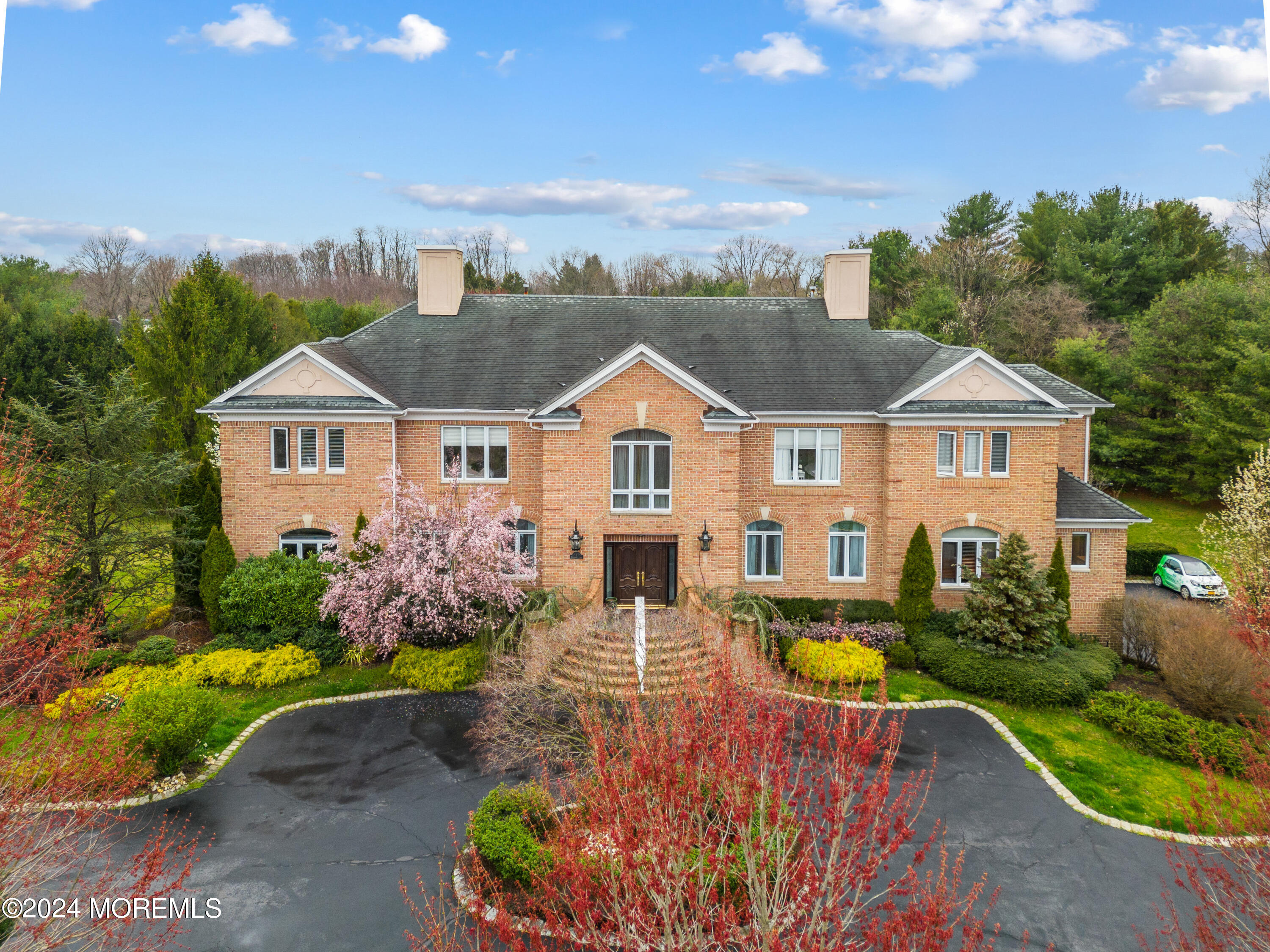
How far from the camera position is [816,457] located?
23.7 meters

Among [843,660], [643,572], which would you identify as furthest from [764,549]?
[843,660]

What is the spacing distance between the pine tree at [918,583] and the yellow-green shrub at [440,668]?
12.2m

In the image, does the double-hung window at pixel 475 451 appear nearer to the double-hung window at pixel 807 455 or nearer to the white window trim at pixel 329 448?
the white window trim at pixel 329 448

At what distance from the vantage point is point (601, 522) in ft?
72.7

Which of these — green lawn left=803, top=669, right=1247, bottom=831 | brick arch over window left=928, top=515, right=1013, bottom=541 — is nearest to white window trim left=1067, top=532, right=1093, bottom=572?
brick arch over window left=928, top=515, right=1013, bottom=541

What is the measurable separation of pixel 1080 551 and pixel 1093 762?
30.1 ft

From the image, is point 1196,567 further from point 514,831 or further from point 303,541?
point 303,541

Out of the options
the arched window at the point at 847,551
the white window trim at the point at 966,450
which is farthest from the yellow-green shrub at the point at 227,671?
the white window trim at the point at 966,450

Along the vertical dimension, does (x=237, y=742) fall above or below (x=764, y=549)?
below

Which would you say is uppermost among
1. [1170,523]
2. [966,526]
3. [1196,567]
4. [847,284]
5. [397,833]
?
[847,284]

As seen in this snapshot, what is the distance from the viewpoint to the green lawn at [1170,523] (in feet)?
120

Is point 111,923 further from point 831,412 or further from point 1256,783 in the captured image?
point 831,412

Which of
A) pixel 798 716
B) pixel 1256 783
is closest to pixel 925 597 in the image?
pixel 798 716

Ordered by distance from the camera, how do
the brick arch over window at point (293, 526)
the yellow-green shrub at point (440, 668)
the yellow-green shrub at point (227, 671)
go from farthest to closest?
the brick arch over window at point (293, 526)
the yellow-green shrub at point (440, 668)
the yellow-green shrub at point (227, 671)
